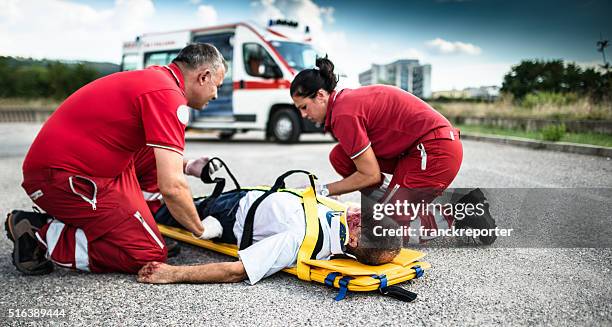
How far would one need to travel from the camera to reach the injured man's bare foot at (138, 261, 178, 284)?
9.27 feet

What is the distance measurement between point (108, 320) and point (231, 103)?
9651 millimetres

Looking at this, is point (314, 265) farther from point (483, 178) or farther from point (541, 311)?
point (483, 178)

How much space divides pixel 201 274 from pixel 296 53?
8638mm

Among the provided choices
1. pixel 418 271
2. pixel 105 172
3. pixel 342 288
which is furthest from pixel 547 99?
pixel 105 172

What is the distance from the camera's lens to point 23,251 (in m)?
2.99

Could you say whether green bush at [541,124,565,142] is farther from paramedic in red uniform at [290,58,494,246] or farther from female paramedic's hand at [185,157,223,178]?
female paramedic's hand at [185,157,223,178]

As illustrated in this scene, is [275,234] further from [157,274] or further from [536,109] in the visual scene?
[536,109]

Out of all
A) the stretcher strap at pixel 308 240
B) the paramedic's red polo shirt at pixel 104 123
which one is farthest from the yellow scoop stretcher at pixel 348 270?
the paramedic's red polo shirt at pixel 104 123

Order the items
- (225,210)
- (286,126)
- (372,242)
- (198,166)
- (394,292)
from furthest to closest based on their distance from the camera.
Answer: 1. (286,126)
2. (198,166)
3. (225,210)
4. (372,242)
5. (394,292)

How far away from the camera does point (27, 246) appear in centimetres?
301

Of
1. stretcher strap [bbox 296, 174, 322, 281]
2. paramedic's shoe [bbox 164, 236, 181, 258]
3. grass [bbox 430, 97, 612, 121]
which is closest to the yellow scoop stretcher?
stretcher strap [bbox 296, 174, 322, 281]

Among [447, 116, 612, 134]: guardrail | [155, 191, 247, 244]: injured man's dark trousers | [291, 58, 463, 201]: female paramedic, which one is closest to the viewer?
[155, 191, 247, 244]: injured man's dark trousers

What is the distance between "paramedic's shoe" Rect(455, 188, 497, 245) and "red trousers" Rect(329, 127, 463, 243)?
141 mm

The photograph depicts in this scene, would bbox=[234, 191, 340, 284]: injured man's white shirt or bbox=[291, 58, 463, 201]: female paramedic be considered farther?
bbox=[291, 58, 463, 201]: female paramedic
